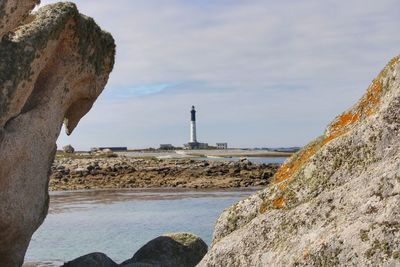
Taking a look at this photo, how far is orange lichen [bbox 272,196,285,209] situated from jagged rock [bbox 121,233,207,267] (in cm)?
1099

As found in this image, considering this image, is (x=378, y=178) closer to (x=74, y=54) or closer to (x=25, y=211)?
(x=25, y=211)

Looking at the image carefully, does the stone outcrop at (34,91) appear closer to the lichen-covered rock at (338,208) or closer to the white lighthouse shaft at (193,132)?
the lichen-covered rock at (338,208)

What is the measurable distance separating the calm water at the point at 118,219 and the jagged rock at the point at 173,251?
5569mm

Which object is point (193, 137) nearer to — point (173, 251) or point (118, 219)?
point (118, 219)

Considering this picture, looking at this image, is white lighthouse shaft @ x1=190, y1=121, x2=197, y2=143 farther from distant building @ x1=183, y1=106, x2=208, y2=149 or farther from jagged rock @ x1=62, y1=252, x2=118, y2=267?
jagged rock @ x1=62, y1=252, x2=118, y2=267

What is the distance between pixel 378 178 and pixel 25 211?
1037 cm

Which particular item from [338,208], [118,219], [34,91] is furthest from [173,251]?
[118,219]

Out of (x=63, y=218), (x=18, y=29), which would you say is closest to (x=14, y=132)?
(x=18, y=29)

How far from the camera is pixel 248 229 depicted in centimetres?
530

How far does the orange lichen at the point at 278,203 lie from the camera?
5.32 m

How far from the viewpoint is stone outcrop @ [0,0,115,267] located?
12766mm

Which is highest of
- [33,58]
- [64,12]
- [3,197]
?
[64,12]

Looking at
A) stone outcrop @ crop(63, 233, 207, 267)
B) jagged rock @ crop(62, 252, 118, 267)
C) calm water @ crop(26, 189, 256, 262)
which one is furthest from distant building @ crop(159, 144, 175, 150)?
jagged rock @ crop(62, 252, 118, 267)

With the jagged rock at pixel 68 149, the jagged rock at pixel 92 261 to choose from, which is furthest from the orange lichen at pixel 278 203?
the jagged rock at pixel 68 149
